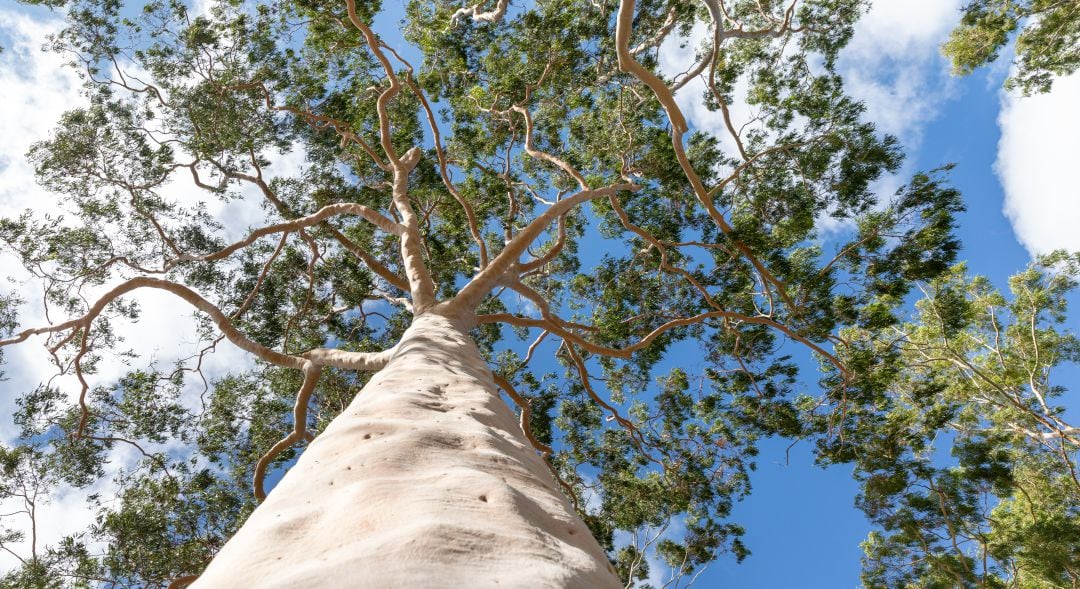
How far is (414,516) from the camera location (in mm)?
1088

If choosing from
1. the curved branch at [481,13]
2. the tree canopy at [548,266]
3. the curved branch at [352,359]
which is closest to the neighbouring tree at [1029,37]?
the tree canopy at [548,266]

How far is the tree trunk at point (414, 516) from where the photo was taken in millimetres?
913

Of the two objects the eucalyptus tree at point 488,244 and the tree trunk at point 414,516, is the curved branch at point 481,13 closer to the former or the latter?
the eucalyptus tree at point 488,244

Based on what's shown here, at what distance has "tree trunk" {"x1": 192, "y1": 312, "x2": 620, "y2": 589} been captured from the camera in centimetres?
91

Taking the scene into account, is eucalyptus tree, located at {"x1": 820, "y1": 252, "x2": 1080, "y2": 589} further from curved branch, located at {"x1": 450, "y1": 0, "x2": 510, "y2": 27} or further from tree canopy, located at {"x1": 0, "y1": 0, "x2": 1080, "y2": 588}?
curved branch, located at {"x1": 450, "y1": 0, "x2": 510, "y2": 27}

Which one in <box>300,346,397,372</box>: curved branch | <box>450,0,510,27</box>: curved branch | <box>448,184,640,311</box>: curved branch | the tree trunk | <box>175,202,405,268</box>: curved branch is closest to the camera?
the tree trunk

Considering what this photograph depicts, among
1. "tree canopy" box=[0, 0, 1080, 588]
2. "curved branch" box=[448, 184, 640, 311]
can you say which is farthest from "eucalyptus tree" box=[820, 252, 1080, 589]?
"curved branch" box=[448, 184, 640, 311]

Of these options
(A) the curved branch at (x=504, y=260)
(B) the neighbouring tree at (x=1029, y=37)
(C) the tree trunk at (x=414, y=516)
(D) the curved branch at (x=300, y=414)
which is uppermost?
(B) the neighbouring tree at (x=1029, y=37)

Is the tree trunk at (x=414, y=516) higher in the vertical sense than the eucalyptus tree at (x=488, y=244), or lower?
lower

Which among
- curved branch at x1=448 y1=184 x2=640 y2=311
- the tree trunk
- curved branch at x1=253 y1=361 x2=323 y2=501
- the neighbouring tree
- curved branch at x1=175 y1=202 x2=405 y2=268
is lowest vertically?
the tree trunk

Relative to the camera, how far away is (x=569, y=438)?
287 inches

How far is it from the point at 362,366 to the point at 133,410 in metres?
3.87

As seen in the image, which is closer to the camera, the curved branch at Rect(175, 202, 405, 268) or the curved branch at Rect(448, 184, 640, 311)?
the curved branch at Rect(448, 184, 640, 311)

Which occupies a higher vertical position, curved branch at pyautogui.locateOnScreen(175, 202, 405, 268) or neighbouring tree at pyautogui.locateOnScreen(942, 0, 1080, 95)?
neighbouring tree at pyautogui.locateOnScreen(942, 0, 1080, 95)
